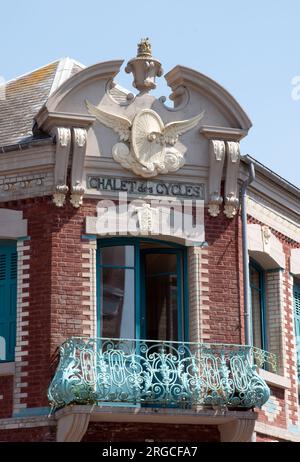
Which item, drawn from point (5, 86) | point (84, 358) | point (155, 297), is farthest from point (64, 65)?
point (84, 358)

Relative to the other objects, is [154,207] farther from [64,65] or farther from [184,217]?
[64,65]

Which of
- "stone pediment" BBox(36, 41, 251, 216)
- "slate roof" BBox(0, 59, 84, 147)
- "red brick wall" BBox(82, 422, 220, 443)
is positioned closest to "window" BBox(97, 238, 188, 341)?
"stone pediment" BBox(36, 41, 251, 216)

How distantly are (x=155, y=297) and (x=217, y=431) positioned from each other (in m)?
2.61

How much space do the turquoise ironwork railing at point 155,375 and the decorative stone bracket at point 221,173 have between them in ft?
8.21

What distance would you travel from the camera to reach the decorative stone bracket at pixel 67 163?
20.0 meters

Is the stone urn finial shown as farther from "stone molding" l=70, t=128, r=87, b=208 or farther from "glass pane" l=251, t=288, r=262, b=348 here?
"glass pane" l=251, t=288, r=262, b=348

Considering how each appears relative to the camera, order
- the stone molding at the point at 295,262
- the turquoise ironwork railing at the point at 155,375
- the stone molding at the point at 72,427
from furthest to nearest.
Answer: the stone molding at the point at 295,262
the turquoise ironwork railing at the point at 155,375
the stone molding at the point at 72,427

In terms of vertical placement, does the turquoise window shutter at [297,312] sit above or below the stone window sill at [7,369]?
above

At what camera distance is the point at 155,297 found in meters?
20.8

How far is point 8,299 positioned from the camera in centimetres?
2036

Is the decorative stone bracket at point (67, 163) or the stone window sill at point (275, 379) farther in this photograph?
the stone window sill at point (275, 379)

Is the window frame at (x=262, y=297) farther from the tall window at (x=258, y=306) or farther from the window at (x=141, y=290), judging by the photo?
the window at (x=141, y=290)

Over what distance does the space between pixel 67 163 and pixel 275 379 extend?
5.16 metres

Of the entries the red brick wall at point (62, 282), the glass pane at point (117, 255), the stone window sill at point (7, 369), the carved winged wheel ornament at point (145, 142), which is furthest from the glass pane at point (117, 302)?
the carved winged wheel ornament at point (145, 142)
